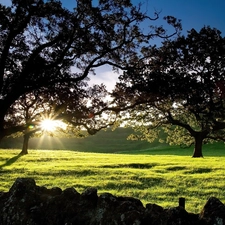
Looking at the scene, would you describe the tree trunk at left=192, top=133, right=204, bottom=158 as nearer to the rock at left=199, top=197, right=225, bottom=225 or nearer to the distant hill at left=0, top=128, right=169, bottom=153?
the rock at left=199, top=197, right=225, bottom=225

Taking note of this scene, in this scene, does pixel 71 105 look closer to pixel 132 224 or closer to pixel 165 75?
pixel 165 75

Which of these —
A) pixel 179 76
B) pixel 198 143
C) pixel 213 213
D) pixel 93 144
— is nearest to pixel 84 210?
pixel 213 213

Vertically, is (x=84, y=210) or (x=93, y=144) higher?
(x=93, y=144)

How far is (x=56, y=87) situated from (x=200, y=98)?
24.7ft

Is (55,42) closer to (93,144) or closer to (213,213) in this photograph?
(213,213)

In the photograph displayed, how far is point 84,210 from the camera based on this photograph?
6059 mm

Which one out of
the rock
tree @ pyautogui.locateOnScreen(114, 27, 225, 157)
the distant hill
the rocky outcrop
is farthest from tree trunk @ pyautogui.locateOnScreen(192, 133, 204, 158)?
the distant hill

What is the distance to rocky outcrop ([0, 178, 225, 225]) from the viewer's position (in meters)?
5.29

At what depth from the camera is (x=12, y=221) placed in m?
6.50

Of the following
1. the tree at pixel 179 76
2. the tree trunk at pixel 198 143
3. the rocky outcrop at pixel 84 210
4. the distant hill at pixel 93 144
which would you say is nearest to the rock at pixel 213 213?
the rocky outcrop at pixel 84 210

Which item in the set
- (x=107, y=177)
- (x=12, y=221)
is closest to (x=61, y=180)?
(x=107, y=177)

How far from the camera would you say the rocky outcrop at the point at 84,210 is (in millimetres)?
5289

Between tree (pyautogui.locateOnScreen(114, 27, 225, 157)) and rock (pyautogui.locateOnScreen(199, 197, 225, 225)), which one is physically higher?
tree (pyautogui.locateOnScreen(114, 27, 225, 157))

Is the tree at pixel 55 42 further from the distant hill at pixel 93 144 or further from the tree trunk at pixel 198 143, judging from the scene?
the distant hill at pixel 93 144
